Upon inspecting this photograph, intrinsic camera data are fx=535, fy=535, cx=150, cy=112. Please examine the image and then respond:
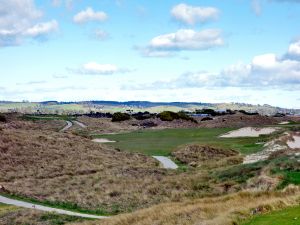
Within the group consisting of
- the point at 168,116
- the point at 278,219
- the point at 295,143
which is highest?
the point at 278,219

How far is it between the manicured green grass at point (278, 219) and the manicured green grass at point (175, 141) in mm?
50289

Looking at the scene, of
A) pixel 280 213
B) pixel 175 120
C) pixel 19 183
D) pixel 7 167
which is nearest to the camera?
pixel 280 213

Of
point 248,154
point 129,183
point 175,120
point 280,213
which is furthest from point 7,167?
point 175,120

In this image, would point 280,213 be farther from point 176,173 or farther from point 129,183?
point 176,173

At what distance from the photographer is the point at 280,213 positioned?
2116cm

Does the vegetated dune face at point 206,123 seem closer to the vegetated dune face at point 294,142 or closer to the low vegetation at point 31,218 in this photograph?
the vegetated dune face at point 294,142

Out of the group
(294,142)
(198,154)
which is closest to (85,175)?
(198,154)

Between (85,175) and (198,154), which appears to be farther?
(198,154)

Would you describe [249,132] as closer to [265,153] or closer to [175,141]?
[175,141]

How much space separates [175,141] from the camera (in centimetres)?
9181

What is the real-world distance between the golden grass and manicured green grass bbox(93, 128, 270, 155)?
4053 cm

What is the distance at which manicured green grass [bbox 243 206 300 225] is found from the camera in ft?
60.7

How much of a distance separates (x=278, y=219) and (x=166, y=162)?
49819 millimetres

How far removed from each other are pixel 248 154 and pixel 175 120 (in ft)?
278
